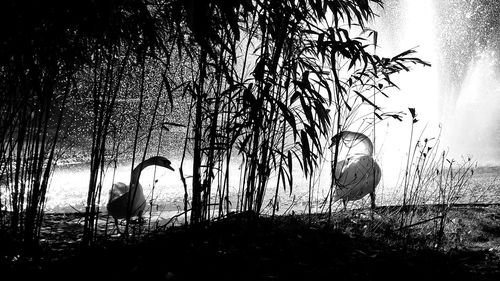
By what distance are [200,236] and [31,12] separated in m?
1.29

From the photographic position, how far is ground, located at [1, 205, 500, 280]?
7.11ft

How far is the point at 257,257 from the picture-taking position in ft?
7.91

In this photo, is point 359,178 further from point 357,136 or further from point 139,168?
point 139,168

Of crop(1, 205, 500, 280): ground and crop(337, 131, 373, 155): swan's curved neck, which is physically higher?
crop(337, 131, 373, 155): swan's curved neck

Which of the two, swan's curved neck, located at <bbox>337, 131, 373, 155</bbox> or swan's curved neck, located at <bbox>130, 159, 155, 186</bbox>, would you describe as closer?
swan's curved neck, located at <bbox>130, 159, 155, 186</bbox>

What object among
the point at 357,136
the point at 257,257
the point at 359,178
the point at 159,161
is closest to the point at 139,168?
the point at 159,161

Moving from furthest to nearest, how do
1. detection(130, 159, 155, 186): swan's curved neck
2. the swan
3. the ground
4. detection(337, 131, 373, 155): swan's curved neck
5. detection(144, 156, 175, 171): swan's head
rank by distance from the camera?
the swan → detection(144, 156, 175, 171): swan's head → detection(337, 131, 373, 155): swan's curved neck → detection(130, 159, 155, 186): swan's curved neck → the ground

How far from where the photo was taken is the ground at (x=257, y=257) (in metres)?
2.17

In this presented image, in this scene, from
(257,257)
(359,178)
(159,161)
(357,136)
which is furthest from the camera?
(359,178)

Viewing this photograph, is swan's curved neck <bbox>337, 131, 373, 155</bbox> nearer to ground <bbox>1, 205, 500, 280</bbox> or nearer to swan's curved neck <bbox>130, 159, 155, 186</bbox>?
ground <bbox>1, 205, 500, 280</bbox>

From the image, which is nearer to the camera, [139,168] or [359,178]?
[139,168]

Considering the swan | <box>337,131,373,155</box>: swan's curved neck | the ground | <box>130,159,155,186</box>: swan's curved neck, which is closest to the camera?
the ground

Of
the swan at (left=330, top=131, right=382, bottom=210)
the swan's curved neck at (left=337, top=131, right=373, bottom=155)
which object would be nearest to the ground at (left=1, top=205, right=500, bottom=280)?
the swan's curved neck at (left=337, top=131, right=373, bottom=155)

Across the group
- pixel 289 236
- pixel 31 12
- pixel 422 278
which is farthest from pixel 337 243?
pixel 31 12
